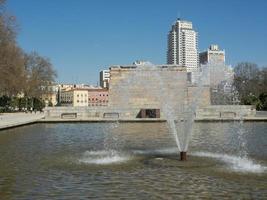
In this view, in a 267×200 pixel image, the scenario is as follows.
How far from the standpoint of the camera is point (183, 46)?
40656mm

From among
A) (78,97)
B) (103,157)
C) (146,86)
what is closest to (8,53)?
(146,86)

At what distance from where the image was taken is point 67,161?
508 inches

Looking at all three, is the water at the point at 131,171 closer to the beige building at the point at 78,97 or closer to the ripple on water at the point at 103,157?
the ripple on water at the point at 103,157

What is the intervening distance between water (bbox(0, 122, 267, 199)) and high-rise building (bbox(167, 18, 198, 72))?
73.7ft

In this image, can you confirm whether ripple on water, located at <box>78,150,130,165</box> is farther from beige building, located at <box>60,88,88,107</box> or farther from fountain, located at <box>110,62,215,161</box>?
beige building, located at <box>60,88,88,107</box>

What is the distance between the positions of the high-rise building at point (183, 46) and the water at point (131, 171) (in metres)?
22.5

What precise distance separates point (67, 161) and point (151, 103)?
27538 mm

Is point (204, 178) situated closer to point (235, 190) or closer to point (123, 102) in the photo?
point (235, 190)

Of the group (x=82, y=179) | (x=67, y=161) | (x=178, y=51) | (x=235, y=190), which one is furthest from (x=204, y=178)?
(x=178, y=51)

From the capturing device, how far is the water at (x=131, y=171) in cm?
875

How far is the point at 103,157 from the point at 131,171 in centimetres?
285

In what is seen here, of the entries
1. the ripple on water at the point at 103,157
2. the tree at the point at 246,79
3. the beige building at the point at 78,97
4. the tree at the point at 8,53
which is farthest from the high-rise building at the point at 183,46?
the beige building at the point at 78,97

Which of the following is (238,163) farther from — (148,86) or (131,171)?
(148,86)

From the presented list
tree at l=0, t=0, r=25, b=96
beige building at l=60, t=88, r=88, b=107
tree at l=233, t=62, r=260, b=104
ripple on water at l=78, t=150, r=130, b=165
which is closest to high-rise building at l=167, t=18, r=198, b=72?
tree at l=0, t=0, r=25, b=96
